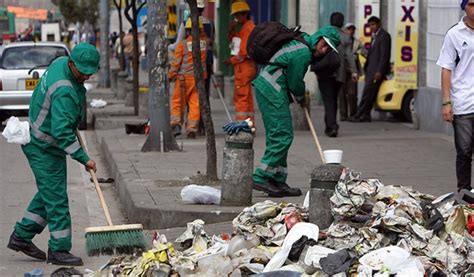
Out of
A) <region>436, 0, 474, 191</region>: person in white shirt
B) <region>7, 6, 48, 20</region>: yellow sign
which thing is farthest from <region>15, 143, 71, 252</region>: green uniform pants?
<region>7, 6, 48, 20</region>: yellow sign

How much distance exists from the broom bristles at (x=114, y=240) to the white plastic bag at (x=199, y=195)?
2.05m

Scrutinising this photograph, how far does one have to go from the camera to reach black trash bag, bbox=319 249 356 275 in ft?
23.2

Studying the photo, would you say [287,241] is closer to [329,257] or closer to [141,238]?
[329,257]

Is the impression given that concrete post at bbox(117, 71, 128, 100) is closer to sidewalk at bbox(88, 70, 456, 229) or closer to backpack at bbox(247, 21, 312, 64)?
sidewalk at bbox(88, 70, 456, 229)

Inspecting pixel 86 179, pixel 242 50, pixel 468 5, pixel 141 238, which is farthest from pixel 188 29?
pixel 141 238

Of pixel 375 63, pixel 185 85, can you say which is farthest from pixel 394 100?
pixel 185 85

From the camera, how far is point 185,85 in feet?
55.4

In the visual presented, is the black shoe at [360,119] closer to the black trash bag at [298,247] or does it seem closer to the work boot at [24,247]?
the work boot at [24,247]

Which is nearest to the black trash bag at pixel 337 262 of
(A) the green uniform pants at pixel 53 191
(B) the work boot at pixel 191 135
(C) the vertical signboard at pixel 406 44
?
(A) the green uniform pants at pixel 53 191

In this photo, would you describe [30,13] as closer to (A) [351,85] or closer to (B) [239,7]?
(A) [351,85]

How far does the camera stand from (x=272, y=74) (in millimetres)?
10820

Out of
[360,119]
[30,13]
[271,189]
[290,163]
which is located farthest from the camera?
[30,13]

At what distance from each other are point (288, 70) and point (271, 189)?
1.11m

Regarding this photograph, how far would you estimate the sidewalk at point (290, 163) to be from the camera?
420 inches
